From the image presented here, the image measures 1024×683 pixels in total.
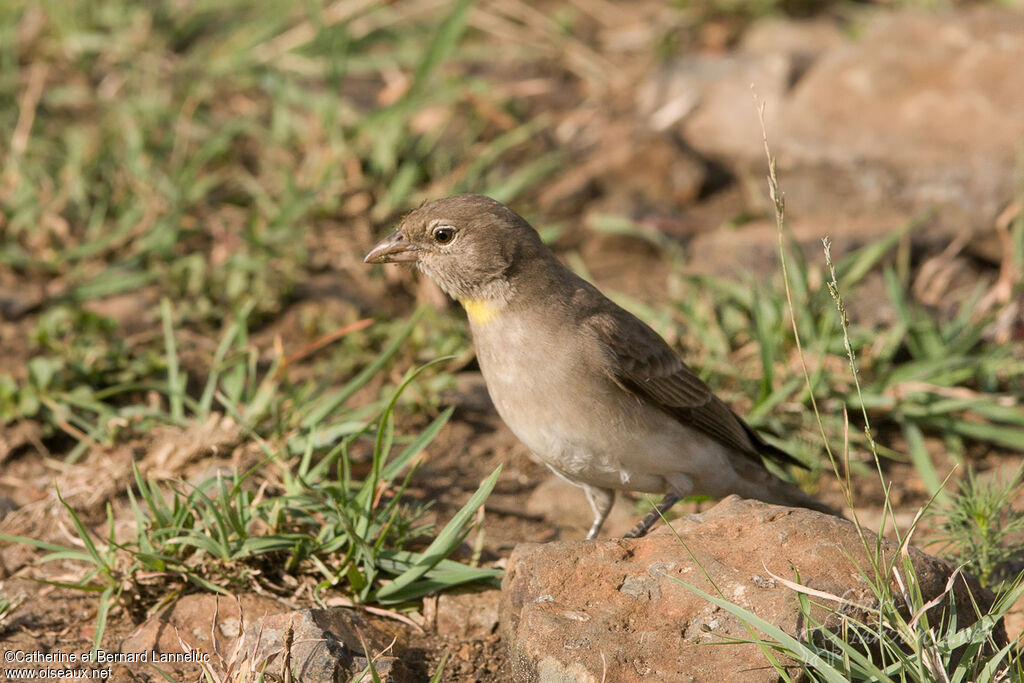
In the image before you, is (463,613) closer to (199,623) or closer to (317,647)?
(317,647)

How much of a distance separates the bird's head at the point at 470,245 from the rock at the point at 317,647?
1.55 metres

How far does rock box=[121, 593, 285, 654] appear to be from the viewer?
4457 mm

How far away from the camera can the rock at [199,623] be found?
175 inches

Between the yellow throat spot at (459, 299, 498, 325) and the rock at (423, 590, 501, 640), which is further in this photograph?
the yellow throat spot at (459, 299, 498, 325)

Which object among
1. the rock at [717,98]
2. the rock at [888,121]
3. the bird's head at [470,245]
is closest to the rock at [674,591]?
the bird's head at [470,245]

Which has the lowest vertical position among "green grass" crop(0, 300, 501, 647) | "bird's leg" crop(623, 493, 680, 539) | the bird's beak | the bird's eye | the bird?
"bird's leg" crop(623, 493, 680, 539)

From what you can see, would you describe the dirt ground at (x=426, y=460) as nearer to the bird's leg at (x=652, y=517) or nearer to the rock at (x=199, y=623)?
the rock at (x=199, y=623)

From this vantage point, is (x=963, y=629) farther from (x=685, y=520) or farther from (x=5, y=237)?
(x=5, y=237)

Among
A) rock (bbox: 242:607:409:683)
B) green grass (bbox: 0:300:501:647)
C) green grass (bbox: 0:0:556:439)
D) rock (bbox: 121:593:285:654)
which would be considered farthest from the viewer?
green grass (bbox: 0:0:556:439)

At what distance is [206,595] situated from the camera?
4660 millimetres

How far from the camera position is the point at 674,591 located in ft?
13.4

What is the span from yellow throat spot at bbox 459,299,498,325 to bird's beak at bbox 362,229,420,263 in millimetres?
330

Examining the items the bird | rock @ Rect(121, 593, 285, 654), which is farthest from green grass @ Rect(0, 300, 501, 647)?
the bird

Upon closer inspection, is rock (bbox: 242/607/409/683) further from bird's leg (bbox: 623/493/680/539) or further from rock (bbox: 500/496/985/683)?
bird's leg (bbox: 623/493/680/539)
